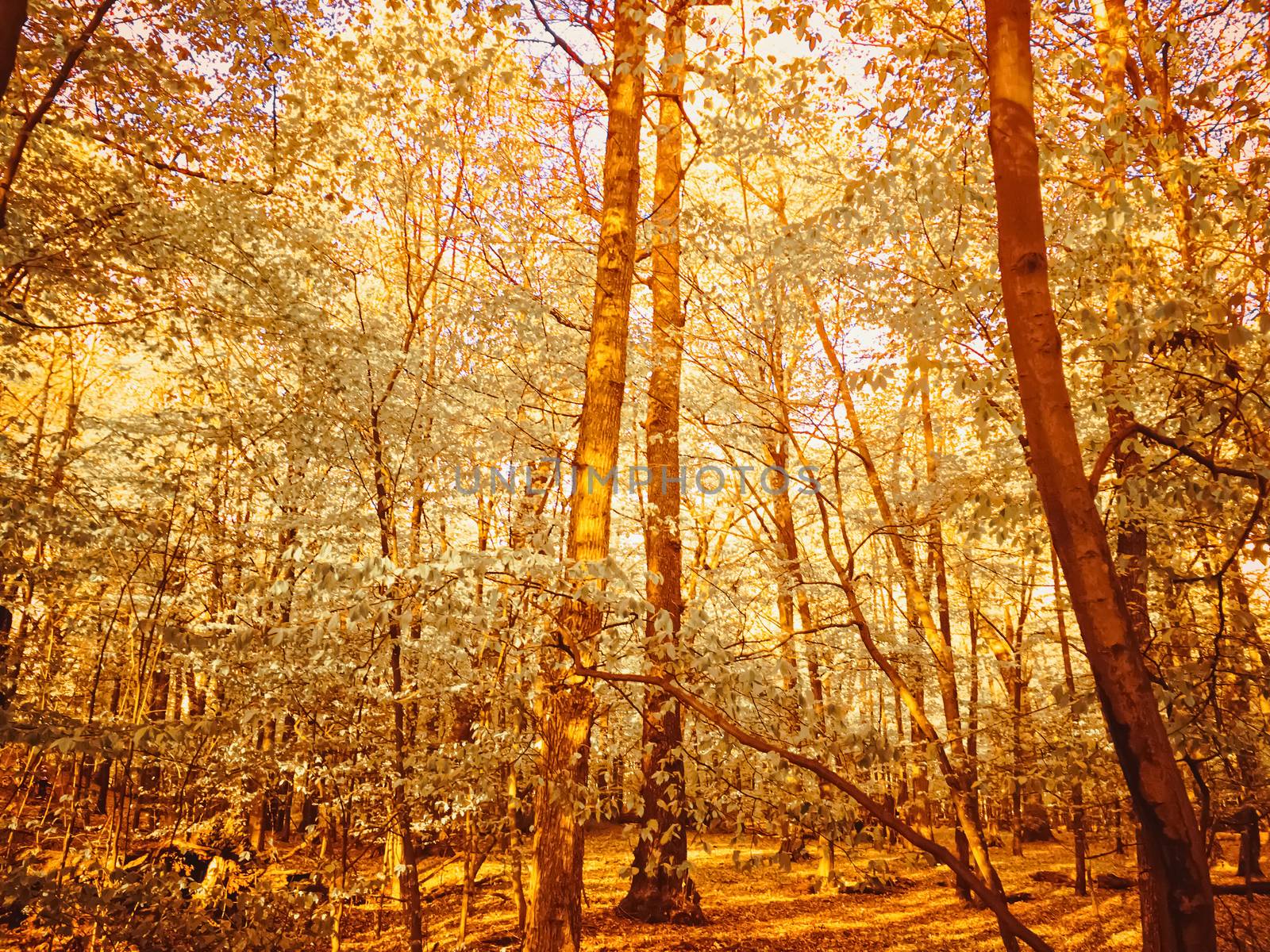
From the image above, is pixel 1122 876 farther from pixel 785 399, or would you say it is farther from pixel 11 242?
pixel 11 242

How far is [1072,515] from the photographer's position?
192cm

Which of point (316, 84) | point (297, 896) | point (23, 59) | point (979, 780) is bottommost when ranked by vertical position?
point (297, 896)

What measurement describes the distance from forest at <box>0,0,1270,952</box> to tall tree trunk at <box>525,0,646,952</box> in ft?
0.09

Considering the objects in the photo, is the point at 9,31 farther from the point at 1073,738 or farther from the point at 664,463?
the point at 1073,738

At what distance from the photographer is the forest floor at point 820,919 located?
8.52 meters

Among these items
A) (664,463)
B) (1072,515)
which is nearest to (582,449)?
(1072,515)

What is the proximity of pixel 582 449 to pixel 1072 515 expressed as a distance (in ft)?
8.43

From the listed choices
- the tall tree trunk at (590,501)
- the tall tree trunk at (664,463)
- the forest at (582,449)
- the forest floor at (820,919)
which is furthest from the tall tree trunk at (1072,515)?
the forest floor at (820,919)

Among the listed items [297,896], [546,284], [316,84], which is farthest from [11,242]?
[297,896]

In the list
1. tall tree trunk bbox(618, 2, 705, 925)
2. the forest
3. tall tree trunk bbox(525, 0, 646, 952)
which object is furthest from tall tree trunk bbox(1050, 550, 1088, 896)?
tall tree trunk bbox(618, 2, 705, 925)

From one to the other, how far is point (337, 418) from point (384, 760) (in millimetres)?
2985

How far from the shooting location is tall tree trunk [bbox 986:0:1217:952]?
1.72 m

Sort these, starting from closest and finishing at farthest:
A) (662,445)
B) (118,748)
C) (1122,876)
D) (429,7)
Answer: (118,748) < (429,7) < (662,445) < (1122,876)

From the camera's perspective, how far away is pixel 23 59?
440 centimetres
